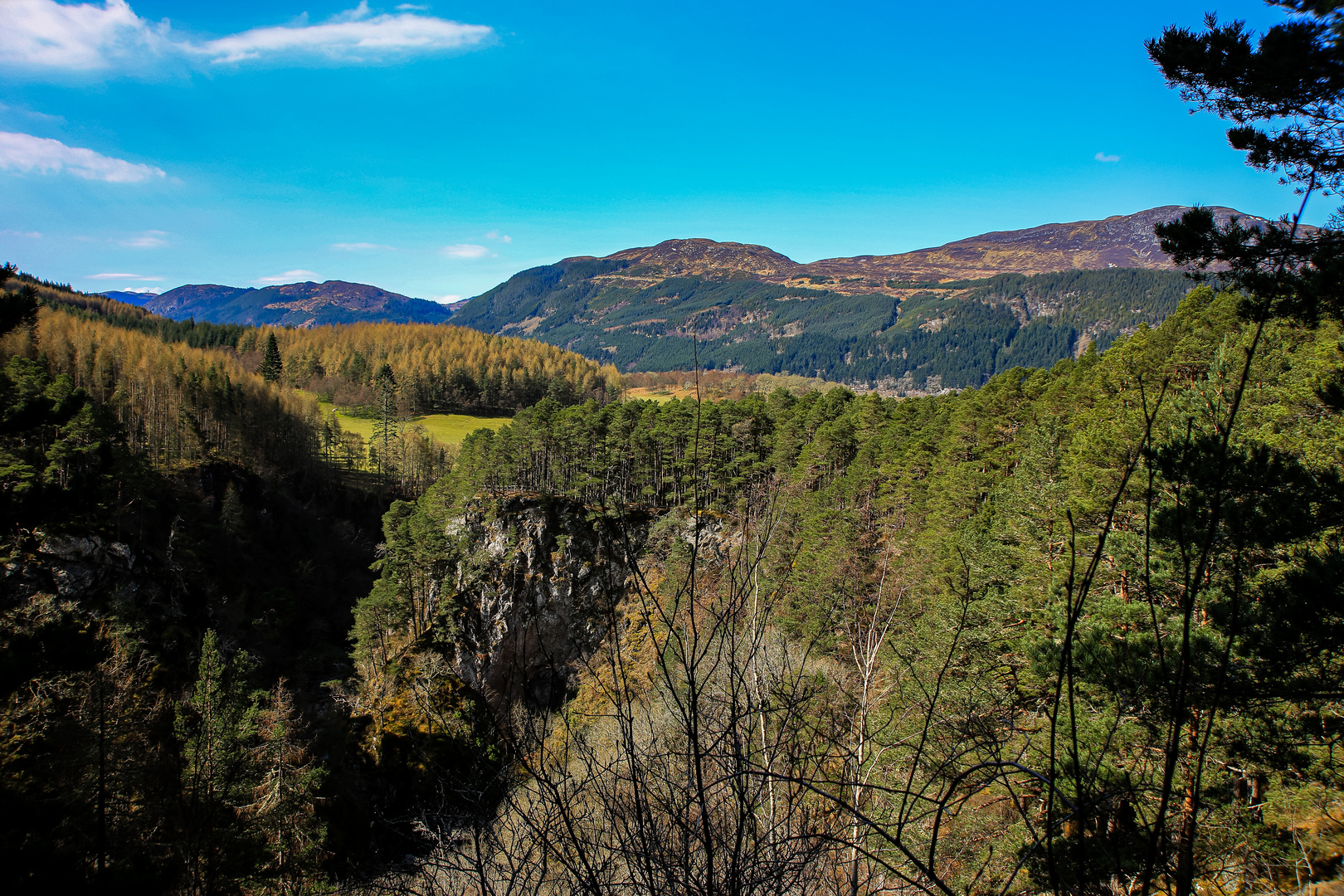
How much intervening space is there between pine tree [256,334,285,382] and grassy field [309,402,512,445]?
7.48 m

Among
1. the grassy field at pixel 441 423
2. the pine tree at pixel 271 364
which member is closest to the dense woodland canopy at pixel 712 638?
the grassy field at pixel 441 423

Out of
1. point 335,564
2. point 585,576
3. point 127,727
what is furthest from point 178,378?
point 127,727

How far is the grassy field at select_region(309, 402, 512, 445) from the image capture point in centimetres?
6681

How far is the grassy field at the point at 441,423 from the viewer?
66.8 m

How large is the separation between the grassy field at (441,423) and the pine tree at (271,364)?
748 centimetres

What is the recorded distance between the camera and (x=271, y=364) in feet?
251

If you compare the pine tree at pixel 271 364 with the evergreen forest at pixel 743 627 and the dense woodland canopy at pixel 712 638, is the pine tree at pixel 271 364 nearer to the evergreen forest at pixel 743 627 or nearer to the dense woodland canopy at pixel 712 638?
the evergreen forest at pixel 743 627

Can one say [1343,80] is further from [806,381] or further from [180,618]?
[806,381]

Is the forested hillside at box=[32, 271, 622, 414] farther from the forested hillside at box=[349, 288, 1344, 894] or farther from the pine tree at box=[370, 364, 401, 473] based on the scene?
the forested hillside at box=[349, 288, 1344, 894]

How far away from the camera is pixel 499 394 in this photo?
87.4 meters

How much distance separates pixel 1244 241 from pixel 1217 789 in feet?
22.0

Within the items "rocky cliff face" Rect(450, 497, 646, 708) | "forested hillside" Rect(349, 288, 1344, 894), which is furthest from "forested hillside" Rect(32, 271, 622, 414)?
"forested hillside" Rect(349, 288, 1344, 894)

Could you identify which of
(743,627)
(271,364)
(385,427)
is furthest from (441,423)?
(743,627)

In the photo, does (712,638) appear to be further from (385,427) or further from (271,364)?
(271,364)
